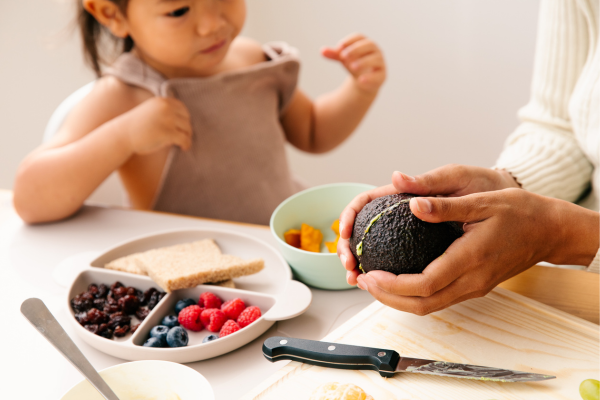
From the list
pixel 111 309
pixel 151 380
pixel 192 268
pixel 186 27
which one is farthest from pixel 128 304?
pixel 186 27

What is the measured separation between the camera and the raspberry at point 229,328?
83 cm

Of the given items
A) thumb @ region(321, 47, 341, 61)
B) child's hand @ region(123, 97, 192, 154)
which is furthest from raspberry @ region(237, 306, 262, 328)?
thumb @ region(321, 47, 341, 61)

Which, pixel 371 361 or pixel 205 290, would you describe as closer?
pixel 371 361

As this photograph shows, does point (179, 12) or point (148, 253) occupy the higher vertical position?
point (179, 12)

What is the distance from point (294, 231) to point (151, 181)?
699 millimetres

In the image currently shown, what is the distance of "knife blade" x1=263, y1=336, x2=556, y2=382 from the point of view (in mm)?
683

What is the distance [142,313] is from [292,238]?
1.10 feet

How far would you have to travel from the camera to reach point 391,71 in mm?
2621

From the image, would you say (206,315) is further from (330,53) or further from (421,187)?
(330,53)

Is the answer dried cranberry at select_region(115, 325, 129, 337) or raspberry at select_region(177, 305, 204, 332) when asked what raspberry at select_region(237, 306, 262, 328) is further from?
dried cranberry at select_region(115, 325, 129, 337)

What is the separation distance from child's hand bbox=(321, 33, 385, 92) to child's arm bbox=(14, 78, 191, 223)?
1.76 ft

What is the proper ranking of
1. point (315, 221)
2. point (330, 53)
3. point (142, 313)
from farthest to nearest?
point (330, 53), point (315, 221), point (142, 313)

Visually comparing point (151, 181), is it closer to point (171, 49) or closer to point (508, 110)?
point (171, 49)

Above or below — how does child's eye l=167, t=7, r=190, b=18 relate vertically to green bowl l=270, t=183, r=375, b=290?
above
